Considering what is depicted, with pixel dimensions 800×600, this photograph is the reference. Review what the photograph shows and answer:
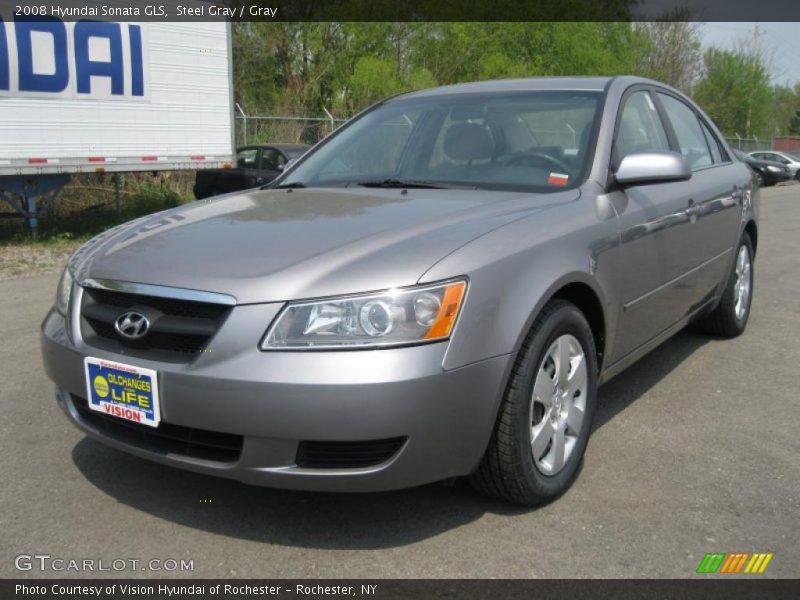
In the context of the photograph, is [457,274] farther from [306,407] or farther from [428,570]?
[428,570]

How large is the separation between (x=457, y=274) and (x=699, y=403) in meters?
2.21

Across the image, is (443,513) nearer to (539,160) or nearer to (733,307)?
(539,160)

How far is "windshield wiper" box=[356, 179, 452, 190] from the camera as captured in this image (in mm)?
3531

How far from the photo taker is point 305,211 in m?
3.25

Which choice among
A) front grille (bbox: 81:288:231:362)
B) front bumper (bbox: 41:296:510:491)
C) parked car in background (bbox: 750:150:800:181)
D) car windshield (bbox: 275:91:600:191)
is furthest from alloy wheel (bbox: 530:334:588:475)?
parked car in background (bbox: 750:150:800:181)

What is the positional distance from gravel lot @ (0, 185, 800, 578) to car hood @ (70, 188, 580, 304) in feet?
2.81

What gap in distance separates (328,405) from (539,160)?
69.6 inches

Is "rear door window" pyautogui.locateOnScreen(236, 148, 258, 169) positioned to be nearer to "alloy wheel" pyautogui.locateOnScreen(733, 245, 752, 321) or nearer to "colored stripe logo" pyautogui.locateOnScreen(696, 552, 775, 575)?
"alloy wheel" pyautogui.locateOnScreen(733, 245, 752, 321)

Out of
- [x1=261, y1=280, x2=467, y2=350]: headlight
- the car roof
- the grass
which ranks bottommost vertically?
the grass

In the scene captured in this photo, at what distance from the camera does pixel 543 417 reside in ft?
9.56

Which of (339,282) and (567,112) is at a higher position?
(567,112)

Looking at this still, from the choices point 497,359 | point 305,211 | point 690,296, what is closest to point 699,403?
point 690,296

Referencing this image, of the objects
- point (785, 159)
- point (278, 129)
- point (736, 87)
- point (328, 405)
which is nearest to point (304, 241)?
point (328, 405)

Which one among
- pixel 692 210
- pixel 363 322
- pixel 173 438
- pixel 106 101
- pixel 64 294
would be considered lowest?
pixel 173 438
